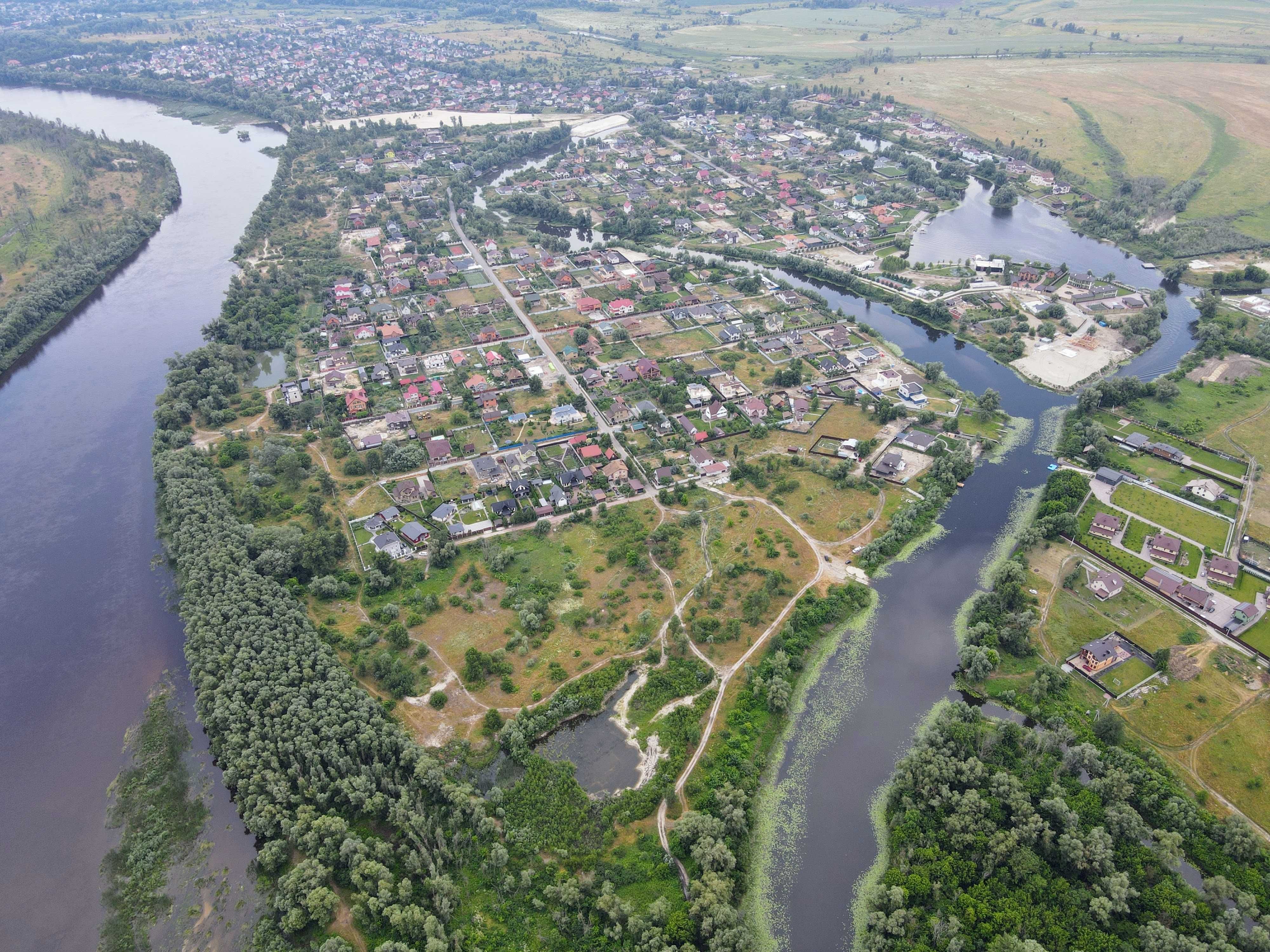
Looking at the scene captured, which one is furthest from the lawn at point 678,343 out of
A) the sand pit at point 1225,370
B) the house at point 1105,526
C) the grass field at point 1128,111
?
the grass field at point 1128,111

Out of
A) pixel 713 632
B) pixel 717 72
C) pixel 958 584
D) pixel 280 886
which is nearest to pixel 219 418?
pixel 280 886

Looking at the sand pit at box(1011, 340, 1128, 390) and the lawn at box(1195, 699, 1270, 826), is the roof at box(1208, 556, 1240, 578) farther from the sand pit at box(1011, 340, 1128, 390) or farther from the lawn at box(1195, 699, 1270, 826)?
the sand pit at box(1011, 340, 1128, 390)

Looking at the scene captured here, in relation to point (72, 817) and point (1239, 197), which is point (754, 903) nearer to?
point (72, 817)

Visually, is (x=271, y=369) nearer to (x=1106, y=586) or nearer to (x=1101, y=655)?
(x=1101, y=655)

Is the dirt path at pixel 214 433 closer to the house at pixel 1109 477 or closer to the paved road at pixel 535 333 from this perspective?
the paved road at pixel 535 333

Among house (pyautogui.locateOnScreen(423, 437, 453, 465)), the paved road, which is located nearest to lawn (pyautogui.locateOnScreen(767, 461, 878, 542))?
the paved road

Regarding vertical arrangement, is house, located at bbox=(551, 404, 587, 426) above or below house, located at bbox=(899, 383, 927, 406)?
above
